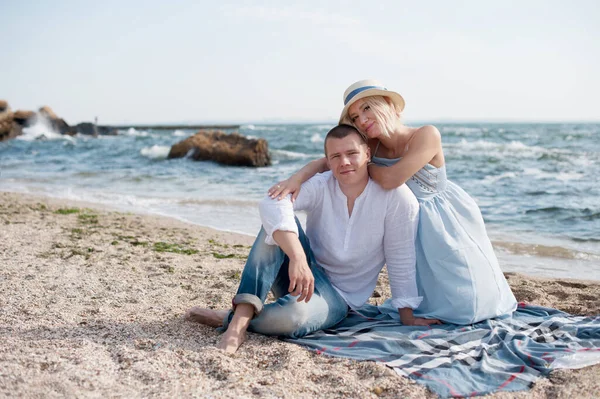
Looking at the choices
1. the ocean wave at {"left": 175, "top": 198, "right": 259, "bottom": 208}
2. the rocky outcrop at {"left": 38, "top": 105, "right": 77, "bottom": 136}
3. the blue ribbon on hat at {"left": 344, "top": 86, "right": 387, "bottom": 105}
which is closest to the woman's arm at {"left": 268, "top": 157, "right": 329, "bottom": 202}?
the blue ribbon on hat at {"left": 344, "top": 86, "right": 387, "bottom": 105}

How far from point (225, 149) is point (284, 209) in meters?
15.9

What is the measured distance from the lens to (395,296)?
11.3ft

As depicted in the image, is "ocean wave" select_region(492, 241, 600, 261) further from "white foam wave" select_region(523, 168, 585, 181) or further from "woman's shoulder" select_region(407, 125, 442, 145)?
"white foam wave" select_region(523, 168, 585, 181)

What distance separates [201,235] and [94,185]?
7.38 m

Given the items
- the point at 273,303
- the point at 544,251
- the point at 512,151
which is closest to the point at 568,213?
the point at 544,251

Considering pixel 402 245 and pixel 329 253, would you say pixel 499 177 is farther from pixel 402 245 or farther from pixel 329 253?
pixel 329 253

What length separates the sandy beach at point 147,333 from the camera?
2.57 meters

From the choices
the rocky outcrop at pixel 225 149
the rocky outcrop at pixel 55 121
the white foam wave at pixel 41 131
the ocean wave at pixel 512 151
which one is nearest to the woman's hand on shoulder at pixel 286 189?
the rocky outcrop at pixel 225 149

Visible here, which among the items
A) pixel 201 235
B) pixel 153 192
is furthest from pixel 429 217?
pixel 153 192

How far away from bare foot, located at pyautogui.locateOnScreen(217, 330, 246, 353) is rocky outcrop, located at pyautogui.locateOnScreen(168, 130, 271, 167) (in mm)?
15304

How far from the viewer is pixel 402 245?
3344mm

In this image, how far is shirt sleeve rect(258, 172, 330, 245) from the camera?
3100 mm

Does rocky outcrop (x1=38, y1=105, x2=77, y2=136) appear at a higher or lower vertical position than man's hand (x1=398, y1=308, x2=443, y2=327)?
higher

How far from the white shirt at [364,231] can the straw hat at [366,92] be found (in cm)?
48
